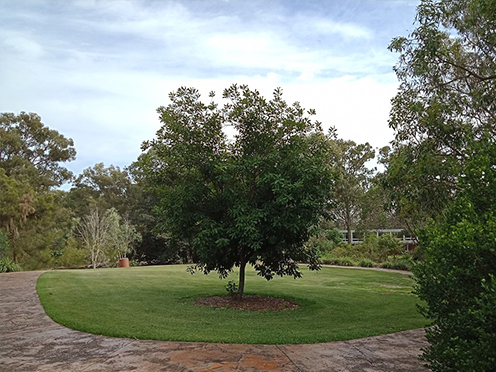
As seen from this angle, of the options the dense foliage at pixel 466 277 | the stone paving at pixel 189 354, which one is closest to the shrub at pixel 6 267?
the stone paving at pixel 189 354

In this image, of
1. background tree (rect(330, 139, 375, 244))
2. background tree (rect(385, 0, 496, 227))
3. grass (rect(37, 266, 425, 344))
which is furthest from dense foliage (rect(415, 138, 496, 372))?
background tree (rect(330, 139, 375, 244))

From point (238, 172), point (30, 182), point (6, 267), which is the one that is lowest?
point (6, 267)

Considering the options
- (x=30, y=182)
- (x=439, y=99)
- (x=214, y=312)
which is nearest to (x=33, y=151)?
(x=30, y=182)

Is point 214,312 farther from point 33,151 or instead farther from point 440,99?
point 33,151

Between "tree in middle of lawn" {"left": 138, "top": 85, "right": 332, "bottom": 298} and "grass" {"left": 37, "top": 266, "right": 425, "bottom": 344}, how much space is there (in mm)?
1329

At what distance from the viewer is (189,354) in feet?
16.2

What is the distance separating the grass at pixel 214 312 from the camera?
6.12 metres

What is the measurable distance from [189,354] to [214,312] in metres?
3.12

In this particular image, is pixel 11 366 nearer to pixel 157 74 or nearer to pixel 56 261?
pixel 157 74

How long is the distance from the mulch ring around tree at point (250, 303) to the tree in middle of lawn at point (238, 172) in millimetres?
315

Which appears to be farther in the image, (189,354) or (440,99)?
(440,99)

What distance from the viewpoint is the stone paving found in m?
4.50

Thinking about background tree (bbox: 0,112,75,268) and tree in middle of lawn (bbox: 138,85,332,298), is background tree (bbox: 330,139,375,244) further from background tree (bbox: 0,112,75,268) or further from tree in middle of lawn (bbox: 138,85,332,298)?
tree in middle of lawn (bbox: 138,85,332,298)

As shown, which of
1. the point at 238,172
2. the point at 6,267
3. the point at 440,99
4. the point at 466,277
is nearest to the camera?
the point at 466,277
